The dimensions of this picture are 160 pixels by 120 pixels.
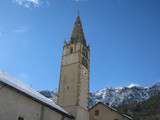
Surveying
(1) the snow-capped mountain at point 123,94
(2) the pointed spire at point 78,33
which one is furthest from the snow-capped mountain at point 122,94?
(2) the pointed spire at point 78,33

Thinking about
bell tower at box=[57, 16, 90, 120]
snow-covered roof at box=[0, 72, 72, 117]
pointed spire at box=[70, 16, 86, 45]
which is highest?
pointed spire at box=[70, 16, 86, 45]

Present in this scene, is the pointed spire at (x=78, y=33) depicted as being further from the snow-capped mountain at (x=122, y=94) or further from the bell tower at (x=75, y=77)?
the snow-capped mountain at (x=122, y=94)

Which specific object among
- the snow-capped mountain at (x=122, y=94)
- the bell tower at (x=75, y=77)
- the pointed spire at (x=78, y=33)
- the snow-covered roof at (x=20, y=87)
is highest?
the snow-capped mountain at (x=122, y=94)

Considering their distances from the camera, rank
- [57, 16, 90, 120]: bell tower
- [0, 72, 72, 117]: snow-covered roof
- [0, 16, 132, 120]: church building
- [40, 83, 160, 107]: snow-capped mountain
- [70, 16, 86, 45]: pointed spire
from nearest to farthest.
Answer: [0, 16, 132, 120]: church building → [0, 72, 72, 117]: snow-covered roof → [57, 16, 90, 120]: bell tower → [70, 16, 86, 45]: pointed spire → [40, 83, 160, 107]: snow-capped mountain

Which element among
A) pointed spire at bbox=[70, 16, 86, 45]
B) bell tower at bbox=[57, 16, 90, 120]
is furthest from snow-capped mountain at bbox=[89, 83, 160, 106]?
bell tower at bbox=[57, 16, 90, 120]

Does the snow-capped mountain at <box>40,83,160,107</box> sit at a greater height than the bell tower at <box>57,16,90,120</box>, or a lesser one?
greater

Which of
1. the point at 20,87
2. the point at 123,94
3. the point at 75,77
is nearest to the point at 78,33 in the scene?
the point at 75,77

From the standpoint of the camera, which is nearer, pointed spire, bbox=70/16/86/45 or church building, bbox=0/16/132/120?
church building, bbox=0/16/132/120

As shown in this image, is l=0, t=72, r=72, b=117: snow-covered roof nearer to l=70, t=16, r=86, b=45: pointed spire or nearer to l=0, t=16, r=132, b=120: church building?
l=0, t=16, r=132, b=120: church building

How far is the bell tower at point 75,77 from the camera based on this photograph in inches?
1500

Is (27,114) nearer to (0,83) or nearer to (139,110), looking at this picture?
(0,83)

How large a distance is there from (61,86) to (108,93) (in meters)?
134

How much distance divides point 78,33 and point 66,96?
11.9 m

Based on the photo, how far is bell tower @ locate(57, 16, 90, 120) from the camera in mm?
38094
